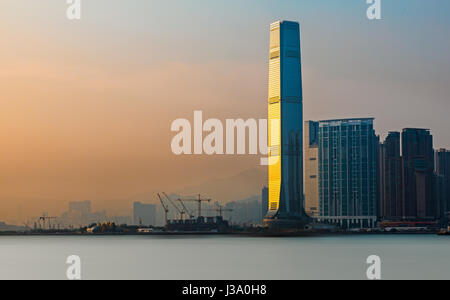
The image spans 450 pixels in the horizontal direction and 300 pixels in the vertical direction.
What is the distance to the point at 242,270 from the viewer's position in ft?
341

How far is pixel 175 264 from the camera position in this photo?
11831 centimetres
